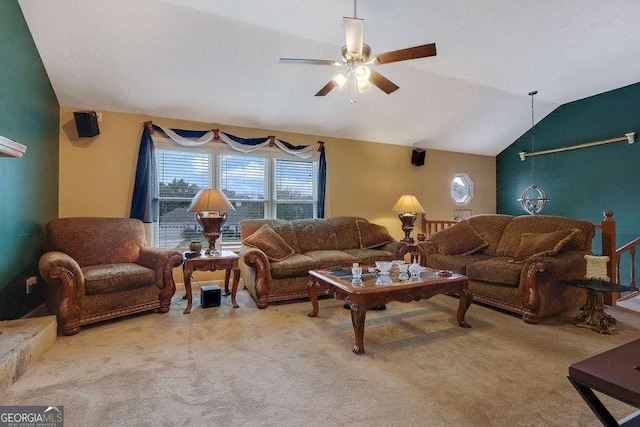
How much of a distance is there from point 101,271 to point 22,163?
1.24 meters

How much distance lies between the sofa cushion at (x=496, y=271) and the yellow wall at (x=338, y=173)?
8.13ft

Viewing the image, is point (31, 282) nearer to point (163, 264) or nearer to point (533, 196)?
point (163, 264)

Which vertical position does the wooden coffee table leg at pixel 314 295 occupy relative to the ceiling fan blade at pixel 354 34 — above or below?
below

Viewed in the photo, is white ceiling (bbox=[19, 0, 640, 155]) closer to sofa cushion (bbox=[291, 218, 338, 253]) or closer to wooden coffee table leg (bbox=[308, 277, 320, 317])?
sofa cushion (bbox=[291, 218, 338, 253])

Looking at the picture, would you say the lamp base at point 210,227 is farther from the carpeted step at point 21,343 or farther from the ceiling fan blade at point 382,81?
the ceiling fan blade at point 382,81

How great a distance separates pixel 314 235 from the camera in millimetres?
4559

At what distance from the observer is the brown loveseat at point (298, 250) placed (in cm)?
362

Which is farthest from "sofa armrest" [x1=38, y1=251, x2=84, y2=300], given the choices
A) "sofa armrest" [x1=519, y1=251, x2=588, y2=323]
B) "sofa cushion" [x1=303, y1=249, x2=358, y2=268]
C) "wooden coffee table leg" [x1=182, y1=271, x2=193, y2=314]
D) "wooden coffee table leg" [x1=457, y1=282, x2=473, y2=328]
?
"sofa armrest" [x1=519, y1=251, x2=588, y2=323]

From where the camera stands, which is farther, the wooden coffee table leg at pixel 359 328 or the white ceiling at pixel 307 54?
Result: the white ceiling at pixel 307 54

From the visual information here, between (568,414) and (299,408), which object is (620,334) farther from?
(299,408)

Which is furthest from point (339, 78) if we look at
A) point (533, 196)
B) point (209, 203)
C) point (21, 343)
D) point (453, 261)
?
point (533, 196)

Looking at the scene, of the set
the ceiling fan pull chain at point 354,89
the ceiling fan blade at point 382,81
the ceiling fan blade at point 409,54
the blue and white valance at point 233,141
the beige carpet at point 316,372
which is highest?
the ceiling fan pull chain at point 354,89

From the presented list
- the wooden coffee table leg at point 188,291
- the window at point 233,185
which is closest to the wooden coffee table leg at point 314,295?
the wooden coffee table leg at point 188,291

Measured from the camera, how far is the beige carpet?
1.71 meters
